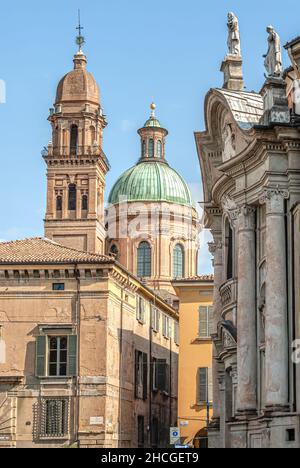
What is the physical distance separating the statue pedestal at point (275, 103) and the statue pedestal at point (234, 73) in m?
6.28

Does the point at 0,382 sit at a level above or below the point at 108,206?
below

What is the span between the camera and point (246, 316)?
30.3 meters

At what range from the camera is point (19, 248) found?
4922cm

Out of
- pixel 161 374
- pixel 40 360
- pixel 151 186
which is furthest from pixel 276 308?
pixel 151 186

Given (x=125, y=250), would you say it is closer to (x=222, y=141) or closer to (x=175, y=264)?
(x=175, y=264)

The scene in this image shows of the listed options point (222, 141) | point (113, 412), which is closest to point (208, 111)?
point (222, 141)

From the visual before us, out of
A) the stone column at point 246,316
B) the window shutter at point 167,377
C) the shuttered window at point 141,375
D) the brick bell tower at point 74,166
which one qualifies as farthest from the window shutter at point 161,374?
the stone column at point 246,316

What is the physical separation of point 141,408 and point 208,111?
885 inches

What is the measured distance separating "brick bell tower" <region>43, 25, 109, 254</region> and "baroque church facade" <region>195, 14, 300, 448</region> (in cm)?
4382

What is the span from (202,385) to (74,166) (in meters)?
30.1

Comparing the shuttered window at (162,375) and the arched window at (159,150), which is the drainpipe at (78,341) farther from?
the arched window at (159,150)

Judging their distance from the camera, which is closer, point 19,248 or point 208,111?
point 208,111

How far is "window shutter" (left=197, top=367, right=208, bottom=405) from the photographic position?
5216 centimetres

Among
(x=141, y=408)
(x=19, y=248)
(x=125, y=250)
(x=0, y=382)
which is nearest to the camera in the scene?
(x=0, y=382)
